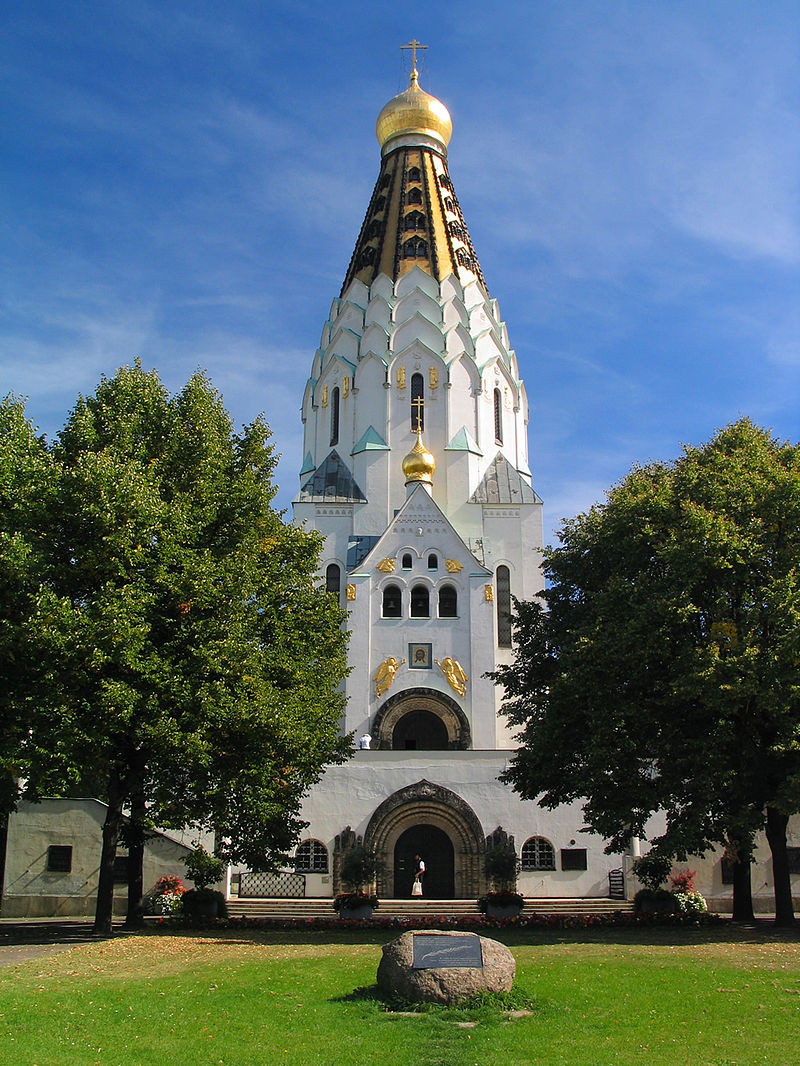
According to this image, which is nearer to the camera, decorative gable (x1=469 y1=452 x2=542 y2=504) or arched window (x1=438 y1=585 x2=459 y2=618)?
arched window (x1=438 y1=585 x2=459 y2=618)

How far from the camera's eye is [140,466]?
17.8 meters

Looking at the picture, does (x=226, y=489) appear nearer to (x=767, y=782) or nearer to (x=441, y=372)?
(x=767, y=782)

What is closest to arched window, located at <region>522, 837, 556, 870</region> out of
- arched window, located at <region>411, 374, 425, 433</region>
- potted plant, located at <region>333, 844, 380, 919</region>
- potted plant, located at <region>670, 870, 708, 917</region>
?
potted plant, located at <region>670, 870, 708, 917</region>

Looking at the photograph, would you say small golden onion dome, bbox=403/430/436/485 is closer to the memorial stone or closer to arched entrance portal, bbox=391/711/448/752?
arched entrance portal, bbox=391/711/448/752

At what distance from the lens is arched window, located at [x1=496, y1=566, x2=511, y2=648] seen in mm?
36469

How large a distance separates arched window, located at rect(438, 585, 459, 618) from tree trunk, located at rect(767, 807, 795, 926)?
17.6 m

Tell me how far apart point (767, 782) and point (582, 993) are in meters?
8.59

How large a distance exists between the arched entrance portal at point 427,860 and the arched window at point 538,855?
2343 mm

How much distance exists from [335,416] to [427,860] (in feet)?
71.8

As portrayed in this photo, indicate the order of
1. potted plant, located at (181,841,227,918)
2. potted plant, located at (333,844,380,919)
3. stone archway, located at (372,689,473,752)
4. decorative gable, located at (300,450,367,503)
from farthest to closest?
decorative gable, located at (300,450,367,503) < stone archway, located at (372,689,473,752) < potted plant, located at (333,844,380,919) < potted plant, located at (181,841,227,918)

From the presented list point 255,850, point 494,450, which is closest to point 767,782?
point 255,850

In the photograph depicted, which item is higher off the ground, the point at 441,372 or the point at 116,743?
the point at 441,372

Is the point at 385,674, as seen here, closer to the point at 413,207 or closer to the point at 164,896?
the point at 164,896

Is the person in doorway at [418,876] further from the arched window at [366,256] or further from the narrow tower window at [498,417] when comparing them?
the arched window at [366,256]
